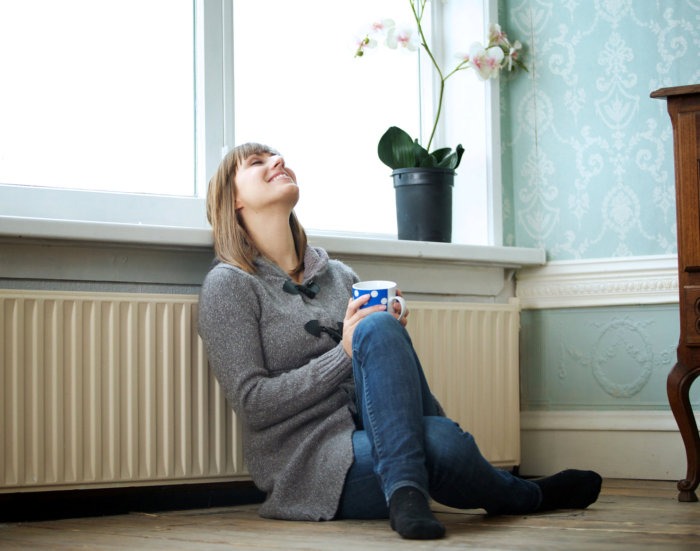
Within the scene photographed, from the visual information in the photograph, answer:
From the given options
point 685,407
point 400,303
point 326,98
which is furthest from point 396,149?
point 685,407

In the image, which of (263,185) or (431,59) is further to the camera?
(431,59)

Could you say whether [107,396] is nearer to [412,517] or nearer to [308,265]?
[308,265]

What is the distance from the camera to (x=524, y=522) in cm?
192

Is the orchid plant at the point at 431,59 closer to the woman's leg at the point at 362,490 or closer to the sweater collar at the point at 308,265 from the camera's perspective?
the sweater collar at the point at 308,265

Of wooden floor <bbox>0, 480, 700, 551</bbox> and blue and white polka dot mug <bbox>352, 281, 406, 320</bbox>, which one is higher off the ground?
blue and white polka dot mug <bbox>352, 281, 406, 320</bbox>

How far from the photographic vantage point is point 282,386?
6.75 feet

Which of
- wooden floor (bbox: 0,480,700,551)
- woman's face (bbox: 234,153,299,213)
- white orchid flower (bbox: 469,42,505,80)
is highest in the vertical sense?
white orchid flower (bbox: 469,42,505,80)

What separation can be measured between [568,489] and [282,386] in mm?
604

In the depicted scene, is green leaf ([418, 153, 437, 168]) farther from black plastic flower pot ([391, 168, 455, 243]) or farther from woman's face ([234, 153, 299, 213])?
woman's face ([234, 153, 299, 213])

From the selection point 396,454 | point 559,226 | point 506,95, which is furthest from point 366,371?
point 506,95

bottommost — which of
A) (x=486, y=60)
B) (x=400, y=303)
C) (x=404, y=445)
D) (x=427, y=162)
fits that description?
(x=404, y=445)

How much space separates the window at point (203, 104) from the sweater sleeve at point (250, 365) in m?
0.48

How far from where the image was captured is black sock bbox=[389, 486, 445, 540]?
5.60 feet

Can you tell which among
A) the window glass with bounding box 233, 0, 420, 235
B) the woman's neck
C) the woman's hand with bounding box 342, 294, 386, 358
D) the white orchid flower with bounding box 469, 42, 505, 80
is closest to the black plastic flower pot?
the window glass with bounding box 233, 0, 420, 235
